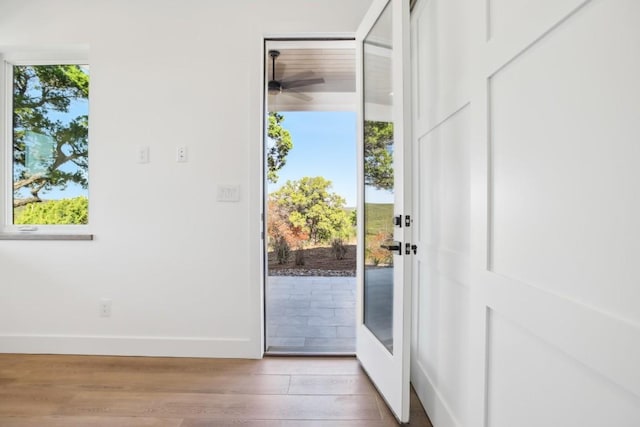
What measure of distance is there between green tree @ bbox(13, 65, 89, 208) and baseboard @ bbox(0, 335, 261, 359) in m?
1.02

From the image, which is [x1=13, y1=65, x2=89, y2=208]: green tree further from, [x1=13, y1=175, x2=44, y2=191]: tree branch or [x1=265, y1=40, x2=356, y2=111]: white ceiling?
[x1=265, y1=40, x2=356, y2=111]: white ceiling

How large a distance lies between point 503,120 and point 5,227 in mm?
3299

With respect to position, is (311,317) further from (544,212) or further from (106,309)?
(544,212)

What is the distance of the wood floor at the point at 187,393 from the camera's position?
165 centimetres

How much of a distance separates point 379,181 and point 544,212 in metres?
1.19

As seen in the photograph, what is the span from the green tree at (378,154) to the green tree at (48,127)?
2.09 m

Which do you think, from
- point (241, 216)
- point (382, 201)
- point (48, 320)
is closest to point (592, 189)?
point (382, 201)

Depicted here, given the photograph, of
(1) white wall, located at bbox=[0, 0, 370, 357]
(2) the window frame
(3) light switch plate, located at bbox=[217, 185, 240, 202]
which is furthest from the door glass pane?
(2) the window frame

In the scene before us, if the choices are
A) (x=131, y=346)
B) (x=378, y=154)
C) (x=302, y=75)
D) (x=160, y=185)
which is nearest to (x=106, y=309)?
(x=131, y=346)

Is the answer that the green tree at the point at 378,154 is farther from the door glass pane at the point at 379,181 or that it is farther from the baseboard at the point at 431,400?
the baseboard at the point at 431,400

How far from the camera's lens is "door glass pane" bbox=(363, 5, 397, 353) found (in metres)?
1.84

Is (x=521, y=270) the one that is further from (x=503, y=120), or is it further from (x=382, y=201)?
(x=382, y=201)

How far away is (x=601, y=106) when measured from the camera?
67 cm

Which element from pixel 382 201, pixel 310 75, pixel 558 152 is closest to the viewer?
pixel 558 152
